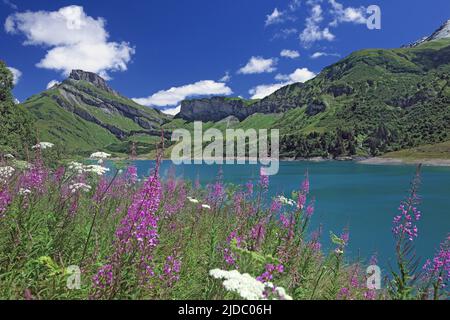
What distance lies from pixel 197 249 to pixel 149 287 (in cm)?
355

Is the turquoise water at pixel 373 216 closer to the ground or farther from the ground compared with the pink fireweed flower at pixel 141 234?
closer to the ground

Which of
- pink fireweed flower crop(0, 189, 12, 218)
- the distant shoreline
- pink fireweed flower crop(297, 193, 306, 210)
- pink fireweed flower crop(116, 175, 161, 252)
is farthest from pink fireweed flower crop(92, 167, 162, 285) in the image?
the distant shoreline

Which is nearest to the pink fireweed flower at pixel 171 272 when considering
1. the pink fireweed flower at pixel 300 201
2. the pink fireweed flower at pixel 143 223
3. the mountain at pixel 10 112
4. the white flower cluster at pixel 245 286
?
the pink fireweed flower at pixel 143 223

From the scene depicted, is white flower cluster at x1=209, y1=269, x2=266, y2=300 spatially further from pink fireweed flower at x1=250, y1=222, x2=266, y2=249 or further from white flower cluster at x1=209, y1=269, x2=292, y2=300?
pink fireweed flower at x1=250, y1=222, x2=266, y2=249

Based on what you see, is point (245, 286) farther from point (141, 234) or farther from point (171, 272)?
point (171, 272)

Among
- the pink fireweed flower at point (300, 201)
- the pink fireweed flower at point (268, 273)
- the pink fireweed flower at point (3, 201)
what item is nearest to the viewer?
the pink fireweed flower at point (268, 273)

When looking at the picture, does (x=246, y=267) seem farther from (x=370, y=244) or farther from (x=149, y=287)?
(x=370, y=244)

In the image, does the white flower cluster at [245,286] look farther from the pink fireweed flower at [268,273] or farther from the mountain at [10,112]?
the mountain at [10,112]

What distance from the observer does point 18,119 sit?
5222 centimetres

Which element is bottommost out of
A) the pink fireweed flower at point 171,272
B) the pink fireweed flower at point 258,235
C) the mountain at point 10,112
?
the pink fireweed flower at point 171,272

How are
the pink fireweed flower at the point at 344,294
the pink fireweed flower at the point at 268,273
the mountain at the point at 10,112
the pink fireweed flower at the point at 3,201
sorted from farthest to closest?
the mountain at the point at 10,112 → the pink fireweed flower at the point at 344,294 → the pink fireweed flower at the point at 3,201 → the pink fireweed flower at the point at 268,273

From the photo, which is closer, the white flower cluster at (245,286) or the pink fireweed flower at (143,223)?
the white flower cluster at (245,286)

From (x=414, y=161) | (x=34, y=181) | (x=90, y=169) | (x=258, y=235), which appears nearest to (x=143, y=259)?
(x=258, y=235)

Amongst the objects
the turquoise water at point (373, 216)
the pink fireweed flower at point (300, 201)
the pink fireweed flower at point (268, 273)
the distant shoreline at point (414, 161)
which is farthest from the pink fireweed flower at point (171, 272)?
the distant shoreline at point (414, 161)
